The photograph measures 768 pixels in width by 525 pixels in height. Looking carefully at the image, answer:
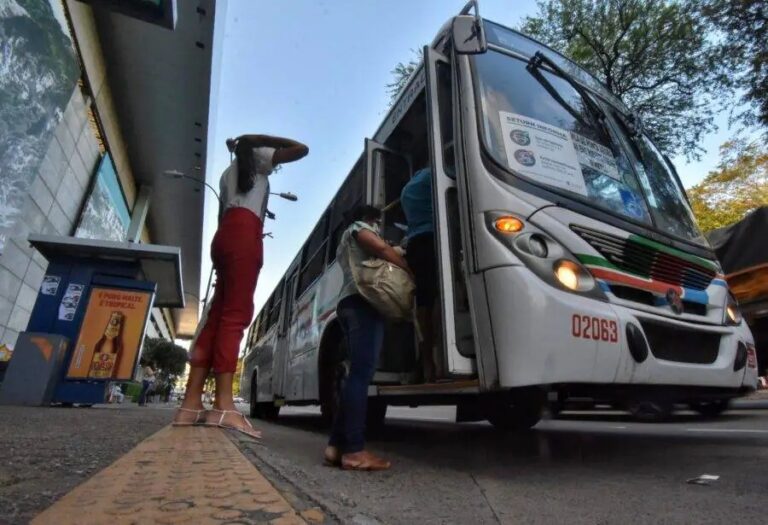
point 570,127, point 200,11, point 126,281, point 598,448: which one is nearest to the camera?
point 570,127

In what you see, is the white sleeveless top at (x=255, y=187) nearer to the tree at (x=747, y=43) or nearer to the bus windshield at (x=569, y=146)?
the bus windshield at (x=569, y=146)

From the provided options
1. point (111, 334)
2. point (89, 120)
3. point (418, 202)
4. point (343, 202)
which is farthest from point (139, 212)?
point (418, 202)

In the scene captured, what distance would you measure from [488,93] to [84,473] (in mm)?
3004

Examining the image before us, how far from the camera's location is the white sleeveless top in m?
3.47

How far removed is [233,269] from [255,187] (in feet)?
2.04

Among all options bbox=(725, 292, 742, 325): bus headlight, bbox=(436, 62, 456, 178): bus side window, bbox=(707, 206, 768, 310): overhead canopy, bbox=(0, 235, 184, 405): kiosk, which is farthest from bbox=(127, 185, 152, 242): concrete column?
bbox=(725, 292, 742, 325): bus headlight

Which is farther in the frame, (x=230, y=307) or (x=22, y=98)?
(x=22, y=98)

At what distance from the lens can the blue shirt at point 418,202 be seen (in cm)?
353

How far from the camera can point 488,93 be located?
3305mm

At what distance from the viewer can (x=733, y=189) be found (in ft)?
68.9

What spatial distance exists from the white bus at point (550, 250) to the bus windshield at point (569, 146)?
1cm

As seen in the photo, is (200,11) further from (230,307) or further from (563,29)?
(230,307)

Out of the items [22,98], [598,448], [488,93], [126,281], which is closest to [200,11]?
[22,98]

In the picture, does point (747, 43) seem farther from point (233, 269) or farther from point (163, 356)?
point (163, 356)
